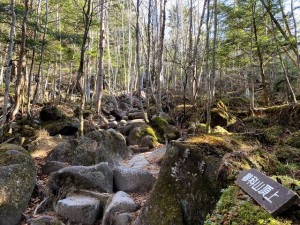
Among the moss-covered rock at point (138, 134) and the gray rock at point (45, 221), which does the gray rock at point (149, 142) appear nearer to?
the moss-covered rock at point (138, 134)

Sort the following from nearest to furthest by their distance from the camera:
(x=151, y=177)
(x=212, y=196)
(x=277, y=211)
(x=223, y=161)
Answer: (x=277, y=211)
(x=212, y=196)
(x=223, y=161)
(x=151, y=177)

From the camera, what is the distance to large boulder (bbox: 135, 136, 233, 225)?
3400mm

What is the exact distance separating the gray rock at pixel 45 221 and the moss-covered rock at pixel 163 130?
17.8ft

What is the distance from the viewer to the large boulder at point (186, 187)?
3.40 meters

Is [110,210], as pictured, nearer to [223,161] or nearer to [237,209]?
[223,161]

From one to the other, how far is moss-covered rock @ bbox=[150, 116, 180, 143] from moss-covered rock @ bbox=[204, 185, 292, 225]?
7.07m

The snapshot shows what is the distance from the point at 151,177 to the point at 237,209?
3515 millimetres

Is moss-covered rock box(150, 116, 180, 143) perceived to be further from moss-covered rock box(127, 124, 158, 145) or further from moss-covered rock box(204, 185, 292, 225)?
moss-covered rock box(204, 185, 292, 225)

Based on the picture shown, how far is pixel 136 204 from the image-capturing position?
15.7 ft

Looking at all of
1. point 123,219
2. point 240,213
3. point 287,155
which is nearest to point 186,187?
point 123,219

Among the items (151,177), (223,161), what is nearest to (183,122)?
(151,177)

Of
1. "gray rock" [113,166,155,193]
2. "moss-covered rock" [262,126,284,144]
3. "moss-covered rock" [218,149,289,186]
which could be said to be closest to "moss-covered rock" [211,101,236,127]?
"moss-covered rock" [262,126,284,144]

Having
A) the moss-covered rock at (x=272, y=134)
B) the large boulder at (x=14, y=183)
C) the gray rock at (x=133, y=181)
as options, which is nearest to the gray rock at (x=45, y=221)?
the large boulder at (x=14, y=183)

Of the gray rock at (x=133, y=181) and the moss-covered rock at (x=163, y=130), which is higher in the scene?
the moss-covered rock at (x=163, y=130)
